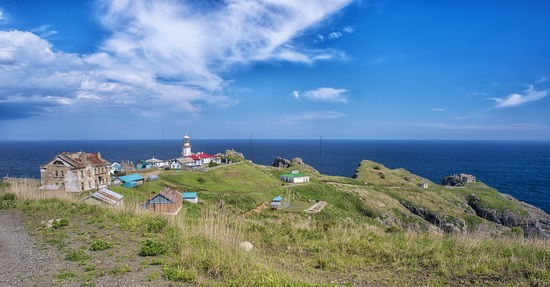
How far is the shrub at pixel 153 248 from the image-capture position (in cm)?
1014

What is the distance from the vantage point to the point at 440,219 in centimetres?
5772

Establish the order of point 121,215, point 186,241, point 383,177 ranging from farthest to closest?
point 383,177 → point 121,215 → point 186,241

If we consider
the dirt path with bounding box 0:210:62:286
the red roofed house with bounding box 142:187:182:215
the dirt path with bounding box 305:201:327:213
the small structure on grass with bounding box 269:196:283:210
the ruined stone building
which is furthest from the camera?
the small structure on grass with bounding box 269:196:283:210

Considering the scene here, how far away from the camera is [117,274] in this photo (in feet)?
28.3

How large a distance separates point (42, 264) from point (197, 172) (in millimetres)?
52622

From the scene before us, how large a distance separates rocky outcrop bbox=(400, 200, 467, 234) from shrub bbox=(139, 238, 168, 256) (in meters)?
52.5

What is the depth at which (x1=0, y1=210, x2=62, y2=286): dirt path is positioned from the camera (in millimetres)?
8211

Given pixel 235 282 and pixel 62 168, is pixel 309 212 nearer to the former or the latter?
pixel 62 168

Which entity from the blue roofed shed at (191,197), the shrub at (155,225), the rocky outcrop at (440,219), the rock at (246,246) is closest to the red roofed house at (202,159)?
the blue roofed shed at (191,197)

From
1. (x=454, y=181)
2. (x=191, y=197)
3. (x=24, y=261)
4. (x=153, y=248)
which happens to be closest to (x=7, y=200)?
(x=24, y=261)

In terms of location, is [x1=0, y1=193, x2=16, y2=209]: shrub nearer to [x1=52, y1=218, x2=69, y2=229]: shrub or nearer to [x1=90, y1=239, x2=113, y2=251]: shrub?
[x1=52, y1=218, x2=69, y2=229]: shrub

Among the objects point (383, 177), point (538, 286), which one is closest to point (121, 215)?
point (538, 286)

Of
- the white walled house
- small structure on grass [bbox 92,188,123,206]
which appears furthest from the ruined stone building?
the white walled house

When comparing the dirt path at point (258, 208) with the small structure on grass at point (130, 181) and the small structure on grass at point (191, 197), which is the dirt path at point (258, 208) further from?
the small structure on grass at point (130, 181)
